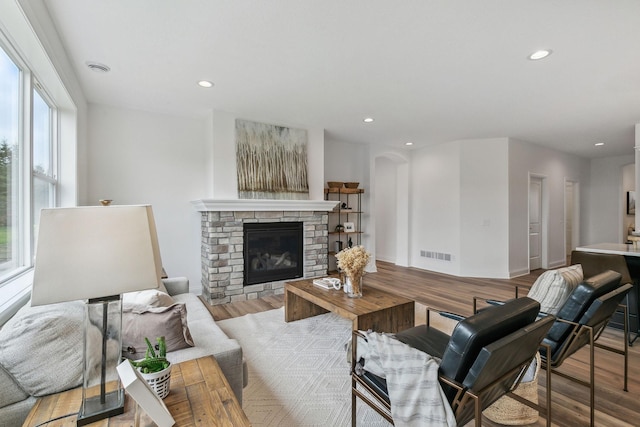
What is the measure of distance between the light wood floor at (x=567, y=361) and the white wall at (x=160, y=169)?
3.80 ft

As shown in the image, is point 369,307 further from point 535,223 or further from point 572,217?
point 572,217

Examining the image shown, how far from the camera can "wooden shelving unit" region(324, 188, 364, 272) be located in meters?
5.68

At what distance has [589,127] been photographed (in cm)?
486

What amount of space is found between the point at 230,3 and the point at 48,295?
6.39 feet

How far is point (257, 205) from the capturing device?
14.1ft

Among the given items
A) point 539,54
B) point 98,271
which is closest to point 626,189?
point 539,54

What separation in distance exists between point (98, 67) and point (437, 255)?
594 cm

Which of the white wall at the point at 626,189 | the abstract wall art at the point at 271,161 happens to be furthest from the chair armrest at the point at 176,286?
the white wall at the point at 626,189

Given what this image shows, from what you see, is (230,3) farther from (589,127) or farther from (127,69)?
(589,127)

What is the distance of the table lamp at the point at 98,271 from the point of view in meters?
0.90

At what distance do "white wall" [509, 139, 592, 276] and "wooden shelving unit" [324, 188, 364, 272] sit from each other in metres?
2.77

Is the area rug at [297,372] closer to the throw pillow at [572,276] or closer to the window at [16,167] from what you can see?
the throw pillow at [572,276]

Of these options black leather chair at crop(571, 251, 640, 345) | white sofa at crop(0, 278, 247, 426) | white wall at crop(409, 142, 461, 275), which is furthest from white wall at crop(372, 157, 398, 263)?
white sofa at crop(0, 278, 247, 426)

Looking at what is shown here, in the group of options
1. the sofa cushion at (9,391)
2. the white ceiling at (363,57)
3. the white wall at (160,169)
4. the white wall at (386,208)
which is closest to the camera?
the sofa cushion at (9,391)
